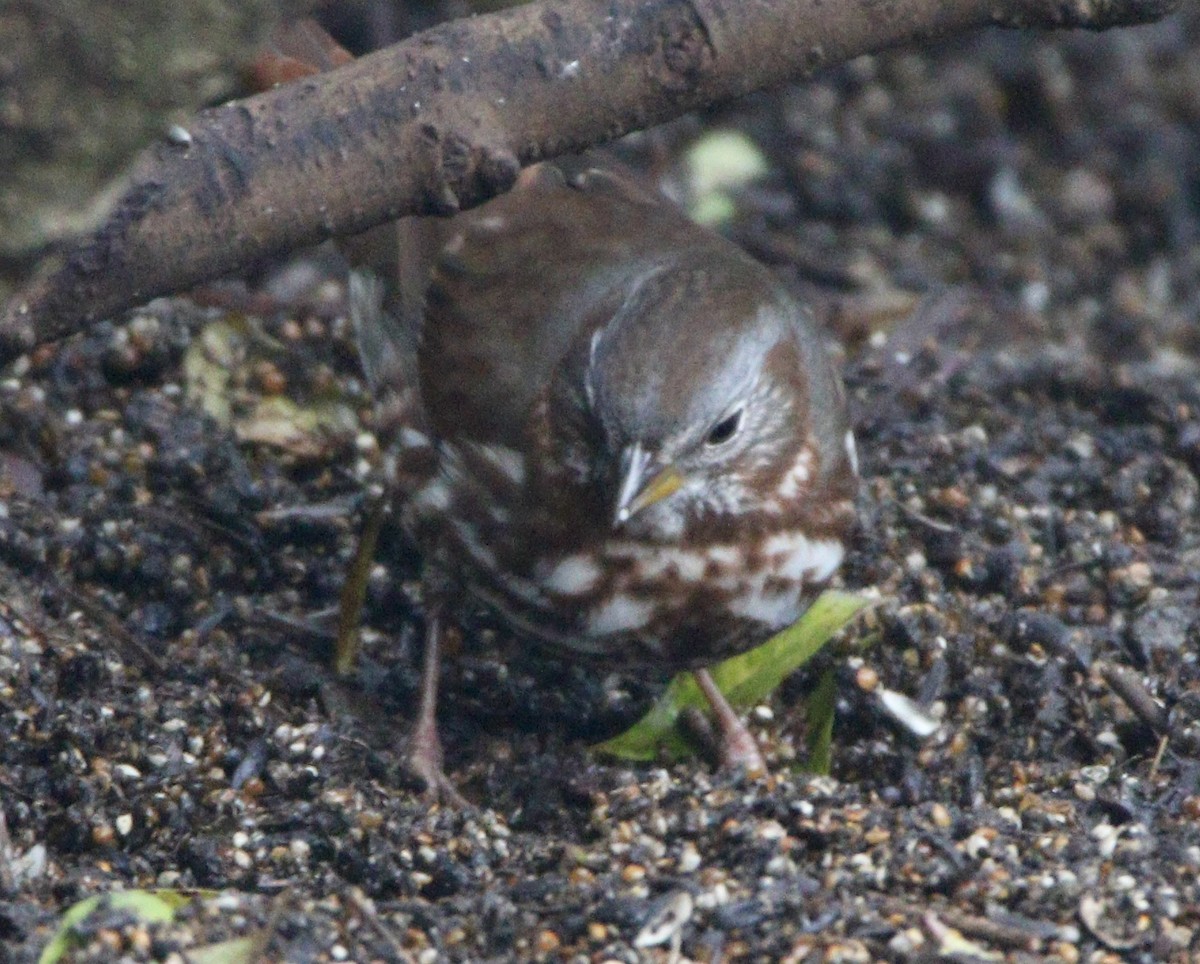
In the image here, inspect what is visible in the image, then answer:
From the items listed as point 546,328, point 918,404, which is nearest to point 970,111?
point 918,404

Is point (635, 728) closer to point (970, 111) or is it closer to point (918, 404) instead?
point (918, 404)

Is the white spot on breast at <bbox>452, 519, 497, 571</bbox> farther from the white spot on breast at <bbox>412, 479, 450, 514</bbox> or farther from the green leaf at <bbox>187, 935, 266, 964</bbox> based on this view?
the green leaf at <bbox>187, 935, 266, 964</bbox>

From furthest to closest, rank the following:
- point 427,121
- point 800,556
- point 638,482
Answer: point 800,556, point 638,482, point 427,121

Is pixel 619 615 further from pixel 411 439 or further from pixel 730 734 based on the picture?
pixel 411 439

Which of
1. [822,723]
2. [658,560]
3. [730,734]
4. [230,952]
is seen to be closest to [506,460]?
[658,560]

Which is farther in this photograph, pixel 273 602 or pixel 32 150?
pixel 273 602

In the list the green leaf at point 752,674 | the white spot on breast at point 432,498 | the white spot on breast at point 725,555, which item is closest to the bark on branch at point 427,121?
the white spot on breast at point 432,498

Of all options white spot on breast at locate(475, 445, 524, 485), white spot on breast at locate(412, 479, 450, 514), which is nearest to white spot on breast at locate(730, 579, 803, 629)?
white spot on breast at locate(475, 445, 524, 485)
